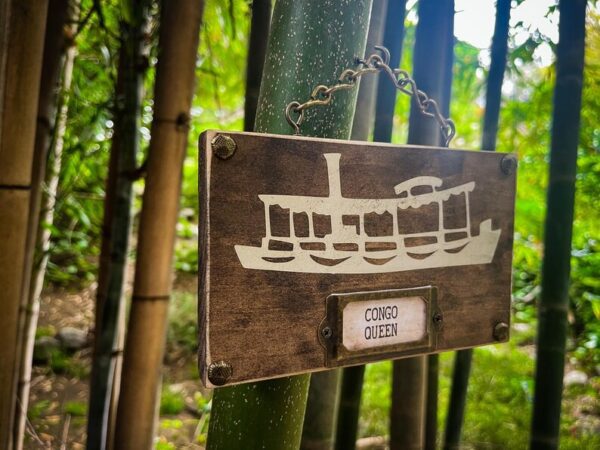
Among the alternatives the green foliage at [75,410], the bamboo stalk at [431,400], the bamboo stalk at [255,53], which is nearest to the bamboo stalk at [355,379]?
the bamboo stalk at [255,53]

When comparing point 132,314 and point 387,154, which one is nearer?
point 387,154

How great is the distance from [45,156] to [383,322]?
4.67 feet

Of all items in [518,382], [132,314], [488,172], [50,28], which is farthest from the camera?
[518,382]

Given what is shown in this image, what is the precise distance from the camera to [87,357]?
16.6 ft

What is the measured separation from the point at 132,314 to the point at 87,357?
12.9 feet

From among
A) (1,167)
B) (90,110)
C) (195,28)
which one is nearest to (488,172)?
(195,28)

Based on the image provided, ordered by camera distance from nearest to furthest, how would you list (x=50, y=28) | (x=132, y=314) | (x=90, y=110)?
(x=132, y=314), (x=50, y=28), (x=90, y=110)

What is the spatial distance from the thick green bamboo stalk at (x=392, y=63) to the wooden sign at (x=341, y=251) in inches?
19.4

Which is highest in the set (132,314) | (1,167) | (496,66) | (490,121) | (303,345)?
(496,66)

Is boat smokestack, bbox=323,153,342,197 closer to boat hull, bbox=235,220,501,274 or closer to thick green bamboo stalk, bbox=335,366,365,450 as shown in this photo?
boat hull, bbox=235,220,501,274

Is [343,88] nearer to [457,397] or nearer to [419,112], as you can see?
[419,112]

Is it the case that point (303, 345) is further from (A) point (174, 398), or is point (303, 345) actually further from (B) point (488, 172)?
(A) point (174, 398)

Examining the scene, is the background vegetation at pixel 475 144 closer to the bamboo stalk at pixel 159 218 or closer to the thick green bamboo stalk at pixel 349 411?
the bamboo stalk at pixel 159 218

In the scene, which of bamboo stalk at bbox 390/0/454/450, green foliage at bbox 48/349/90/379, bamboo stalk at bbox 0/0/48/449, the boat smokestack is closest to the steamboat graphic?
the boat smokestack
